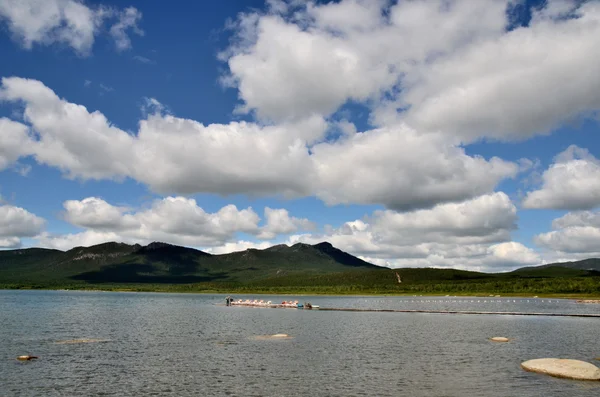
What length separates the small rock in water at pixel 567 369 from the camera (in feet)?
145

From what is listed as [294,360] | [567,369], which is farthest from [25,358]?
[567,369]

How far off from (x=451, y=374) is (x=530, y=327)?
185 feet

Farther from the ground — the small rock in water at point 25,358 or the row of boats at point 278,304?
the row of boats at point 278,304

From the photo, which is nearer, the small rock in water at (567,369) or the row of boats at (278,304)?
the small rock in water at (567,369)

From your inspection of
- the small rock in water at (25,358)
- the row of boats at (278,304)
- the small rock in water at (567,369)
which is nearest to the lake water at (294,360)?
the small rock in water at (25,358)

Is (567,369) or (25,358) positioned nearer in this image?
(567,369)

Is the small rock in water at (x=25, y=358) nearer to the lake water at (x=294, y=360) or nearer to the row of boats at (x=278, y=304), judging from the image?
the lake water at (x=294, y=360)

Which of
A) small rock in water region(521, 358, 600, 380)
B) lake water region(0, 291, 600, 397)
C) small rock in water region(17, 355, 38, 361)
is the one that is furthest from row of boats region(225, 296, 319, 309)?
small rock in water region(521, 358, 600, 380)

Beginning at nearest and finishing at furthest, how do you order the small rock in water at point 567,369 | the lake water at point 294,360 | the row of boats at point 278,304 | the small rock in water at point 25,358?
the lake water at point 294,360
the small rock in water at point 567,369
the small rock in water at point 25,358
the row of boats at point 278,304

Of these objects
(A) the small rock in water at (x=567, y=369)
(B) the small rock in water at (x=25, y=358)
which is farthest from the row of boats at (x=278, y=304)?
(A) the small rock in water at (x=567, y=369)

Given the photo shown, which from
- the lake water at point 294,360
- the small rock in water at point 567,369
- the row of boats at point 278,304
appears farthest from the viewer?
the row of boats at point 278,304

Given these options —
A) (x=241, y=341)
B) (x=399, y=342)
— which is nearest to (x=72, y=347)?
(x=241, y=341)

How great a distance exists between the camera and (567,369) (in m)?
45.2

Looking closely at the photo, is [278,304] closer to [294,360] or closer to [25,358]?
[294,360]
